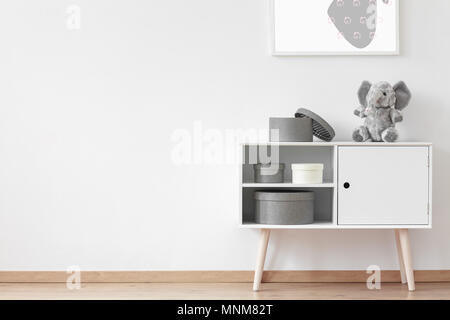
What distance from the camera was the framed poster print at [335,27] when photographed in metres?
2.51

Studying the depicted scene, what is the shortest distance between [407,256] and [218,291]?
75cm

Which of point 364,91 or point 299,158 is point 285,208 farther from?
point 364,91

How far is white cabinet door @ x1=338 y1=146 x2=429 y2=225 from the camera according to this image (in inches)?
90.5

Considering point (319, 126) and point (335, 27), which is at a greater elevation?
point (335, 27)

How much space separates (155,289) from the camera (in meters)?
2.40

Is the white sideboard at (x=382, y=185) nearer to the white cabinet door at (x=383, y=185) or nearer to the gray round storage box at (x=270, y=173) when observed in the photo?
the white cabinet door at (x=383, y=185)

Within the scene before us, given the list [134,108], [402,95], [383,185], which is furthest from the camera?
[134,108]

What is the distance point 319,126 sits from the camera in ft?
7.86

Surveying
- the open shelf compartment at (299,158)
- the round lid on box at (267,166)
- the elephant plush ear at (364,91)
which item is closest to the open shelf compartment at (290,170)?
the open shelf compartment at (299,158)

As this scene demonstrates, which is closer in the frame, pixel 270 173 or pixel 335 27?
pixel 270 173

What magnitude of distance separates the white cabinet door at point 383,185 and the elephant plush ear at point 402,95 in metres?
0.22

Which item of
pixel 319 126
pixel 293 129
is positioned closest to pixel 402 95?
pixel 319 126

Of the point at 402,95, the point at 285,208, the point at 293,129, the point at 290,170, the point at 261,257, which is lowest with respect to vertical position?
the point at 261,257
